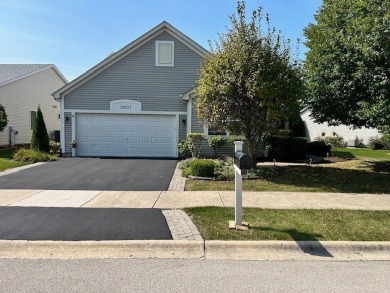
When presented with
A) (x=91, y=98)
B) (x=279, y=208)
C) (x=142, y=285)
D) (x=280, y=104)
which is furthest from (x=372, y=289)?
(x=91, y=98)

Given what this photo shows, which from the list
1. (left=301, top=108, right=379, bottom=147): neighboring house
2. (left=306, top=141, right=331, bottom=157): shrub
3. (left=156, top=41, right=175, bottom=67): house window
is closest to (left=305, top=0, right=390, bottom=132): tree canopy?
(left=306, top=141, right=331, bottom=157): shrub

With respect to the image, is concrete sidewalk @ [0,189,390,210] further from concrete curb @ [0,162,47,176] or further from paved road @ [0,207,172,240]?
concrete curb @ [0,162,47,176]

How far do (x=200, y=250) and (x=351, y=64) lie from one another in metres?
9.14

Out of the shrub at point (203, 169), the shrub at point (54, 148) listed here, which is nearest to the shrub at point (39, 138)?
the shrub at point (54, 148)

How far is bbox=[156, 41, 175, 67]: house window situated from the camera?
1759 cm

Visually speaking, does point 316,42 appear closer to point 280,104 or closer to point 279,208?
point 280,104

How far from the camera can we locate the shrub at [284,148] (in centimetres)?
1627

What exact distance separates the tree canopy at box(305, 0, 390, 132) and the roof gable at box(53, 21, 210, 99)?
6.43 metres

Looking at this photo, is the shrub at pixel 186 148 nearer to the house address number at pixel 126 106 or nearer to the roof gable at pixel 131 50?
the house address number at pixel 126 106

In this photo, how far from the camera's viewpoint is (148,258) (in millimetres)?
4664

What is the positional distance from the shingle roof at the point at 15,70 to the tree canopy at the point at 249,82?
16714mm

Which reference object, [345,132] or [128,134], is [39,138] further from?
[345,132]

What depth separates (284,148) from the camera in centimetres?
1627

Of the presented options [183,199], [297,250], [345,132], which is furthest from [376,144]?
[297,250]
